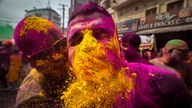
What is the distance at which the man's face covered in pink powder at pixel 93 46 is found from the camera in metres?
1.28

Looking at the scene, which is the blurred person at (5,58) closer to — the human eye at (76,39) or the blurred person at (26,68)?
the blurred person at (26,68)

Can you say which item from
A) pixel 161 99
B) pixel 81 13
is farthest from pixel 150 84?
pixel 81 13

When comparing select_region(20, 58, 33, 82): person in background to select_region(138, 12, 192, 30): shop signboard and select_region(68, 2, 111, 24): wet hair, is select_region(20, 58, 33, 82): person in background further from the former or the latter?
select_region(138, 12, 192, 30): shop signboard

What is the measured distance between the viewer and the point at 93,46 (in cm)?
136

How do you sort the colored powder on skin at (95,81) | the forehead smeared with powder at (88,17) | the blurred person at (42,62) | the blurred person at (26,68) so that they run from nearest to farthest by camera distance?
1. the colored powder on skin at (95,81)
2. the forehead smeared with powder at (88,17)
3. the blurred person at (42,62)
4. the blurred person at (26,68)

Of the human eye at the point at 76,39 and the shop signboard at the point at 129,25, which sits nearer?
the human eye at the point at 76,39

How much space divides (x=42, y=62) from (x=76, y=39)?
0.75 meters

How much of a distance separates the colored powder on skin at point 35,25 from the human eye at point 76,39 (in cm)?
86

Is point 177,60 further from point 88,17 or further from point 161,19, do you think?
point 161,19

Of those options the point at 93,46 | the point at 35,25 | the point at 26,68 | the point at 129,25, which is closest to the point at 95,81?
the point at 93,46

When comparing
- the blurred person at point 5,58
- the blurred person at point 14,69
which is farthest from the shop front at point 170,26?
the blurred person at point 5,58

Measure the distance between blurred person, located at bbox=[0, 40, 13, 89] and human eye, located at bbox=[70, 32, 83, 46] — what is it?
789 cm

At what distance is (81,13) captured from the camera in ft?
5.70

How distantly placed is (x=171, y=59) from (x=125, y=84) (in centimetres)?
289
